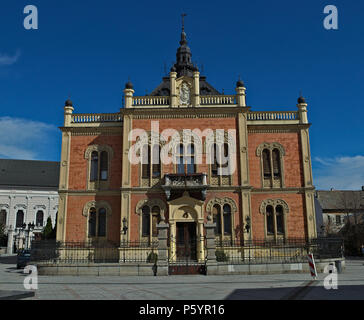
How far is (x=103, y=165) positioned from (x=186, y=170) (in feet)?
22.5

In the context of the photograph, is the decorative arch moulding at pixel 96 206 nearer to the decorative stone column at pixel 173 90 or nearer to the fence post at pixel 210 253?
the decorative stone column at pixel 173 90

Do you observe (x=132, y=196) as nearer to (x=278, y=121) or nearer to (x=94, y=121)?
(x=94, y=121)

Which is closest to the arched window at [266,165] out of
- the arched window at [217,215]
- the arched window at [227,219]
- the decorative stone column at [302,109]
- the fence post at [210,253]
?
the decorative stone column at [302,109]

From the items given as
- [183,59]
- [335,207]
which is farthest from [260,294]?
[335,207]

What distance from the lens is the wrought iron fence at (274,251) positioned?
19666 millimetres

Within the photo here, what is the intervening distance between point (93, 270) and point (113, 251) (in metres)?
7.59

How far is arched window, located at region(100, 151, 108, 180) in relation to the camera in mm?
27797

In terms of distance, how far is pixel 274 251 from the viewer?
24969 millimetres

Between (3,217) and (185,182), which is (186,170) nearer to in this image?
(185,182)

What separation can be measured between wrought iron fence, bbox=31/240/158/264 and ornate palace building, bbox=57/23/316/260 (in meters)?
0.90

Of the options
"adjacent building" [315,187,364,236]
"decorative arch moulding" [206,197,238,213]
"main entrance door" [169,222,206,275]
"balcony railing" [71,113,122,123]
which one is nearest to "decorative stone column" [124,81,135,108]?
"balcony railing" [71,113,122,123]

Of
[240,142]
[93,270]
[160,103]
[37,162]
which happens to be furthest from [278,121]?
[37,162]

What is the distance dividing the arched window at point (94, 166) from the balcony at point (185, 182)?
20.5 ft

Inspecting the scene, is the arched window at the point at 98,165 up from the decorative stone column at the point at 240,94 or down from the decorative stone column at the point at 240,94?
down
